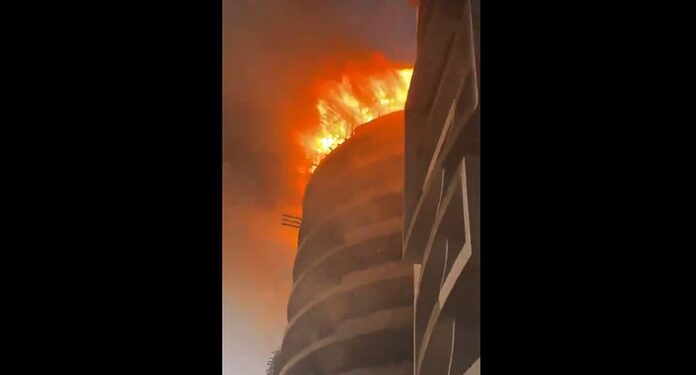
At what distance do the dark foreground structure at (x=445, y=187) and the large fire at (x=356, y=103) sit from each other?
2.59 feet

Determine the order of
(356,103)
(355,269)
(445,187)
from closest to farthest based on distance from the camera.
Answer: (445,187), (356,103), (355,269)

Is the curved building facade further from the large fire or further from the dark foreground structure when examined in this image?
the dark foreground structure

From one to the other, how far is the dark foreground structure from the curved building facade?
6.88 ft

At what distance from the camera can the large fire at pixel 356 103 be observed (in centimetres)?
633

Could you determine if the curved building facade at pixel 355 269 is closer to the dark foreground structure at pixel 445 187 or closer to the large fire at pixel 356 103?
the large fire at pixel 356 103

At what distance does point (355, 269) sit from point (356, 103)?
1.78m

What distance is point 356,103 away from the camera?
312 inches

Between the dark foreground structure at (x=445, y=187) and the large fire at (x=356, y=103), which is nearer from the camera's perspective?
the dark foreground structure at (x=445, y=187)

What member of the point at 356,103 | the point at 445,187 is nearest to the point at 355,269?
the point at 356,103

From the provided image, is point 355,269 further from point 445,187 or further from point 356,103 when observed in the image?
point 445,187

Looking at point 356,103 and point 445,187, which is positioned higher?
point 356,103

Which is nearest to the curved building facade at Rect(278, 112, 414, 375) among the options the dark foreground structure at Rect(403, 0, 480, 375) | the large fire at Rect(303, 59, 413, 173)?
the large fire at Rect(303, 59, 413, 173)

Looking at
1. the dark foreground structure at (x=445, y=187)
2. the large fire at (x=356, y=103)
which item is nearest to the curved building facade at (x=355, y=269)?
the large fire at (x=356, y=103)
